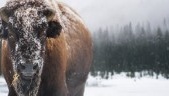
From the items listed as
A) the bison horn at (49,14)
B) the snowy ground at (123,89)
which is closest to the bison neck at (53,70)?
the bison horn at (49,14)

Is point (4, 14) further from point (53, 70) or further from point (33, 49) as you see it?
point (53, 70)

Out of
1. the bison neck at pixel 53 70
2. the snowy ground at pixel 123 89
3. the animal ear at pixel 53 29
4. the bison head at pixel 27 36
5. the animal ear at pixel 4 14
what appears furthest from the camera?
the snowy ground at pixel 123 89

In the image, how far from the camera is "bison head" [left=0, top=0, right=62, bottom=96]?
630 centimetres

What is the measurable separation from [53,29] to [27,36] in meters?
0.72

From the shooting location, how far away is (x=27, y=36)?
640cm

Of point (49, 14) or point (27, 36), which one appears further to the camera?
point (49, 14)

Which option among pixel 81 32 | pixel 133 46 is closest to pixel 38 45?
pixel 81 32

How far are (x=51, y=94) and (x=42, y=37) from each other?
45.2 inches

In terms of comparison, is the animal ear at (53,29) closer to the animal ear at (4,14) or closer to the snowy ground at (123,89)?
the animal ear at (4,14)

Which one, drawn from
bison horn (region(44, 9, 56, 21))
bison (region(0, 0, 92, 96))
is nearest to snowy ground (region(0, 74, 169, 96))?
bison (region(0, 0, 92, 96))

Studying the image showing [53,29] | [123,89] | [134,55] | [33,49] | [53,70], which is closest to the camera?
[33,49]

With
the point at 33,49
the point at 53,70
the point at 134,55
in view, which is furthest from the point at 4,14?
the point at 134,55

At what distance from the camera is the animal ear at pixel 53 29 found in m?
7.01

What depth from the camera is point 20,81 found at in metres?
6.65
